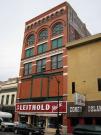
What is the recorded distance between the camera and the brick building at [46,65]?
37.5 meters

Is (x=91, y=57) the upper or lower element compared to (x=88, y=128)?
upper

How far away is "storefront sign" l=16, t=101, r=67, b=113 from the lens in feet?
116

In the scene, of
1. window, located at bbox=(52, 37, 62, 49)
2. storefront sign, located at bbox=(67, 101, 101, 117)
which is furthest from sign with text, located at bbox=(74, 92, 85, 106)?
window, located at bbox=(52, 37, 62, 49)

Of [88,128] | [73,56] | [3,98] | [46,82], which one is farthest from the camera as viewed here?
[3,98]

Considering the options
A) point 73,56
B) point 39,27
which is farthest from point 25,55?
point 73,56

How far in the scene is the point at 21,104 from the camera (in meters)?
42.8

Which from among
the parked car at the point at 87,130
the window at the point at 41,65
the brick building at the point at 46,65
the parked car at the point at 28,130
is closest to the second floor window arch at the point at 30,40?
the brick building at the point at 46,65

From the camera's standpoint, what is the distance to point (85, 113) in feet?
106

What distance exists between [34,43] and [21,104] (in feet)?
43.8

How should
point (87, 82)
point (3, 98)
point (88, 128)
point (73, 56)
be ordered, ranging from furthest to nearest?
1. point (3, 98)
2. point (73, 56)
3. point (87, 82)
4. point (88, 128)

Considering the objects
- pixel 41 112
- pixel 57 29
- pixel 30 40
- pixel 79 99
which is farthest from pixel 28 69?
pixel 79 99

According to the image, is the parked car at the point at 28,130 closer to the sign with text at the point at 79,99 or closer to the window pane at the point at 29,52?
the sign with text at the point at 79,99

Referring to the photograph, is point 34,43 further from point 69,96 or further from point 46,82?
point 69,96

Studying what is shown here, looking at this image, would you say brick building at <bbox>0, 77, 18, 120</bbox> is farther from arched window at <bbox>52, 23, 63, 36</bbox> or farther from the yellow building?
the yellow building
